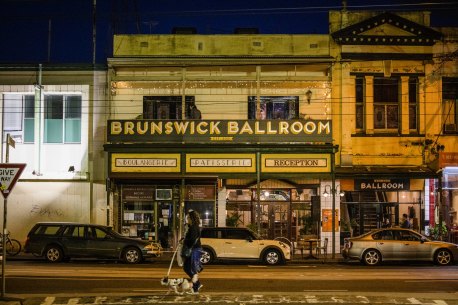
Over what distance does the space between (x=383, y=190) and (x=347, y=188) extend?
5.17ft

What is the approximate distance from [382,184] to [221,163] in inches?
282

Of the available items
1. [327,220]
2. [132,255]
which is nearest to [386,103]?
[327,220]

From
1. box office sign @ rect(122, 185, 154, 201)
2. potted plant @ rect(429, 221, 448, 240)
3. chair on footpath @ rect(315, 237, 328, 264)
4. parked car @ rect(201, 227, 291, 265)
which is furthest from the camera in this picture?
box office sign @ rect(122, 185, 154, 201)

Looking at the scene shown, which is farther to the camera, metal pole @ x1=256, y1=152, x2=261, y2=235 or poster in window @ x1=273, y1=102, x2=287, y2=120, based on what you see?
poster in window @ x1=273, y1=102, x2=287, y2=120

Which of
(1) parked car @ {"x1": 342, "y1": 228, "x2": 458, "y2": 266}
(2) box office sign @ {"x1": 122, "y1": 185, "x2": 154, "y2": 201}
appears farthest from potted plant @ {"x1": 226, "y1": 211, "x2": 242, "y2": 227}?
(1) parked car @ {"x1": 342, "y1": 228, "x2": 458, "y2": 266}

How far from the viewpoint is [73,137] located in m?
29.0

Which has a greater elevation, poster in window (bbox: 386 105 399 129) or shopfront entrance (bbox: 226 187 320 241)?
poster in window (bbox: 386 105 399 129)

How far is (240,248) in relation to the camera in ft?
75.4

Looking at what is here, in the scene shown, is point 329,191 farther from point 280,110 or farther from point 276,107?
point 276,107

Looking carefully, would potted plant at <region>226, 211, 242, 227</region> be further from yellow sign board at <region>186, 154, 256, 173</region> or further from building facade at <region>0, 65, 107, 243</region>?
building facade at <region>0, 65, 107, 243</region>

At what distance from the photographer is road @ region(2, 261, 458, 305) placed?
13695mm

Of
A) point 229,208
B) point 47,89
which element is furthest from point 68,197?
point 229,208

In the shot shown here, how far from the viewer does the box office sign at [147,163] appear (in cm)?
2736

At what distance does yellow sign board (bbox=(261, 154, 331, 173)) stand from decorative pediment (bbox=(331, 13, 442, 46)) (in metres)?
5.51
